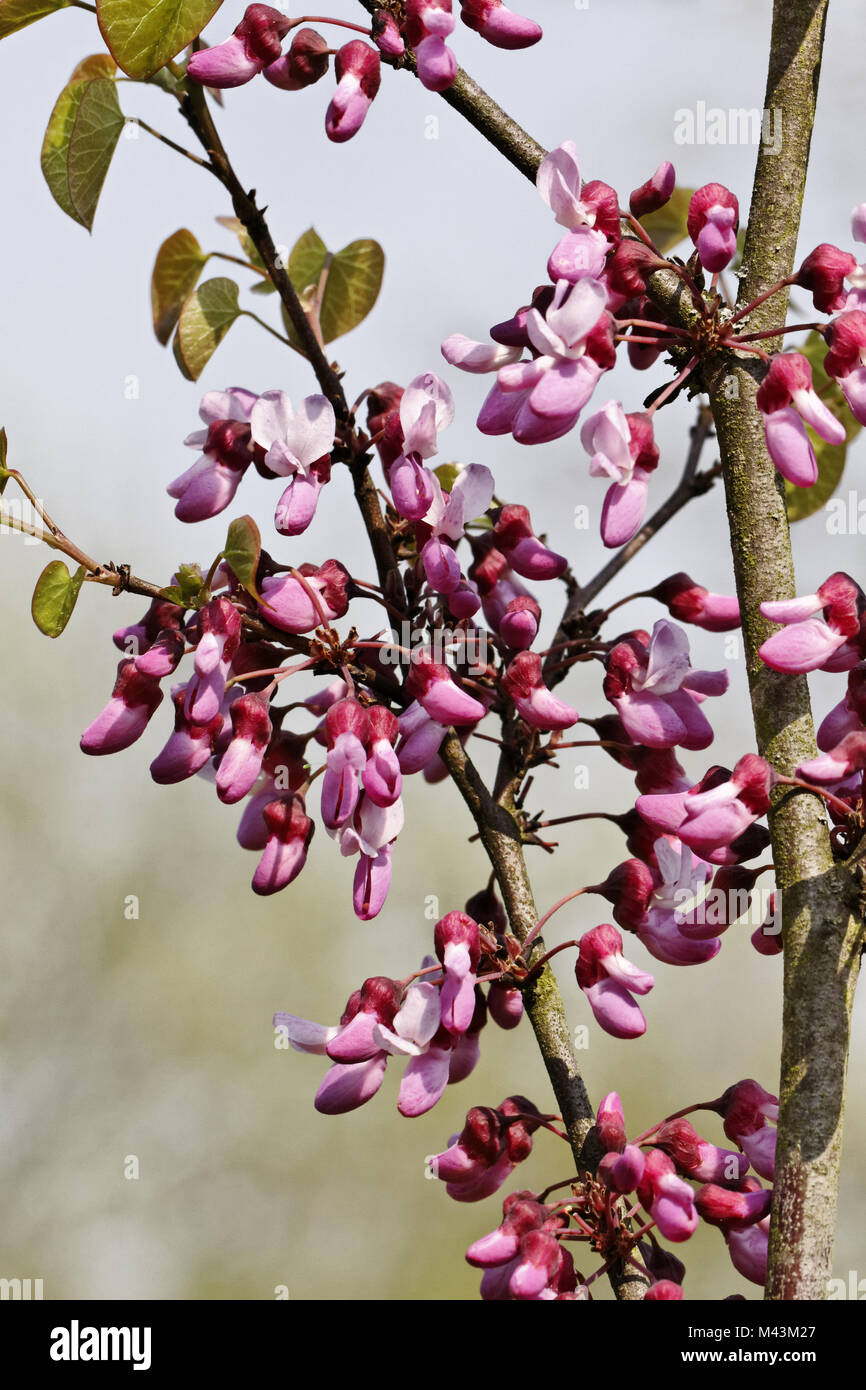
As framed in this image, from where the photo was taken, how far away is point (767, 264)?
0.80 metres

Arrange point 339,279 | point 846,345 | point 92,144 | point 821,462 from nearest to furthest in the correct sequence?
point 846,345 < point 92,144 < point 339,279 < point 821,462

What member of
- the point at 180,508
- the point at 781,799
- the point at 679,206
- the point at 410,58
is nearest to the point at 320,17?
the point at 410,58

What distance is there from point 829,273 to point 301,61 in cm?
33

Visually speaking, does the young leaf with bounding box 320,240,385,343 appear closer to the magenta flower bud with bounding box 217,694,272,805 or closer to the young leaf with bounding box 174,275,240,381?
the young leaf with bounding box 174,275,240,381

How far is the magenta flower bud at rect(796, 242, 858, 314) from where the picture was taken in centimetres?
71

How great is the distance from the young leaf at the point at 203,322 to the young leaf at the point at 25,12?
214 millimetres

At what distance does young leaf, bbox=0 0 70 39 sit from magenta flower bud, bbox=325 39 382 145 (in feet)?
0.71

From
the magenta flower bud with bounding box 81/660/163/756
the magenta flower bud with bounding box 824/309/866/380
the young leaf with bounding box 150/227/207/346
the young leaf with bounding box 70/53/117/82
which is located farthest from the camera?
the young leaf with bounding box 150/227/207/346

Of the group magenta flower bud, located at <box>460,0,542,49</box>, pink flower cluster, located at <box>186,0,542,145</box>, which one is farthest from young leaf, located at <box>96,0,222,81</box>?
magenta flower bud, located at <box>460,0,542,49</box>

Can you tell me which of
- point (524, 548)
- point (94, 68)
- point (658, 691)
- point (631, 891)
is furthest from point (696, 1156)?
point (94, 68)

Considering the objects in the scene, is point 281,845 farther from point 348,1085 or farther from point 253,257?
point 253,257

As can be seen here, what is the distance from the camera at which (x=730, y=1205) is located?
2.44 feet

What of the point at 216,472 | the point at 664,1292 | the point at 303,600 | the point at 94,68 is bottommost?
the point at 664,1292
